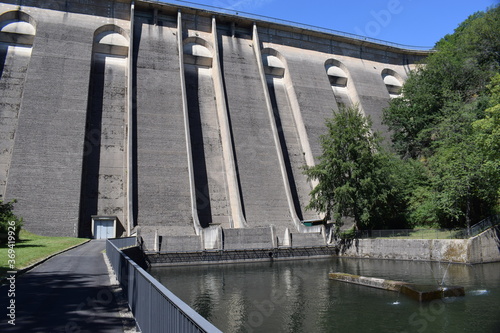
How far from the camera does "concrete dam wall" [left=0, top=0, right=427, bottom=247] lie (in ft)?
93.2

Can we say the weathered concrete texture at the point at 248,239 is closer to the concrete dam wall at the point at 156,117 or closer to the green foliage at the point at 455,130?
the concrete dam wall at the point at 156,117

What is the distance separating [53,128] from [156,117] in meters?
8.53

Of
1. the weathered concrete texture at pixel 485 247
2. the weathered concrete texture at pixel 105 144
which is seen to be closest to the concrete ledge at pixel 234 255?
the weathered concrete texture at pixel 105 144

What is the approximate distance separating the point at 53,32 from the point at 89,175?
1502 cm

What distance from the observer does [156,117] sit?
33.7 metres

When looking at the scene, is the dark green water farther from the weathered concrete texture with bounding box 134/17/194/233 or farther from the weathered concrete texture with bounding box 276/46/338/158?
the weathered concrete texture with bounding box 276/46/338/158

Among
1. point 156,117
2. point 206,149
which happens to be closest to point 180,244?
point 206,149

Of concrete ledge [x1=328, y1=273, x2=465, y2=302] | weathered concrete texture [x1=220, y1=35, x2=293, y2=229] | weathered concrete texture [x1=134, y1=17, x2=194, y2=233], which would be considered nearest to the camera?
concrete ledge [x1=328, y1=273, x2=465, y2=302]

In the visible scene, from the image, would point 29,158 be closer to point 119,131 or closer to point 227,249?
point 119,131

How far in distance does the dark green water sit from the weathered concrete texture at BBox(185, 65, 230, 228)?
11400mm

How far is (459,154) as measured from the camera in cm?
2372

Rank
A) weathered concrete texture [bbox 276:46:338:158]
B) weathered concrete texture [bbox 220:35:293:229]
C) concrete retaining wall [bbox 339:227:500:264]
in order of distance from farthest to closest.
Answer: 1. weathered concrete texture [bbox 276:46:338:158]
2. weathered concrete texture [bbox 220:35:293:229]
3. concrete retaining wall [bbox 339:227:500:264]

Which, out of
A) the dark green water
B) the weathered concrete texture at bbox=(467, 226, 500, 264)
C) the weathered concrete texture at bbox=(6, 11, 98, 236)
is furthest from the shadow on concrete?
the weathered concrete texture at bbox=(467, 226, 500, 264)

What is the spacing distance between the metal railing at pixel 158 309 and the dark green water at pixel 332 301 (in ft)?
15.4
